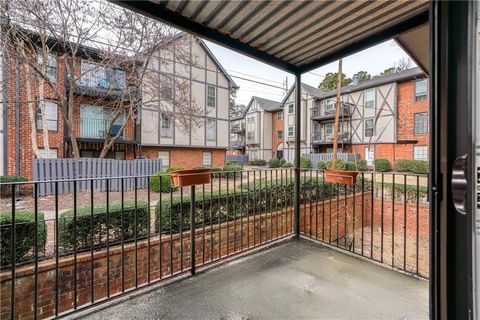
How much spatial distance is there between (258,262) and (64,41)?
7483mm

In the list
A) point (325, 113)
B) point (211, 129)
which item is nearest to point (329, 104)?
point (325, 113)

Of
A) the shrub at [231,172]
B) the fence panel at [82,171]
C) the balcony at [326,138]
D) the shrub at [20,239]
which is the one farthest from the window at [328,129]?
the shrub at [20,239]

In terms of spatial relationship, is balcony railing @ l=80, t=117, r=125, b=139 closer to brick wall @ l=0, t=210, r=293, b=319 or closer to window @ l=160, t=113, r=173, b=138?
window @ l=160, t=113, r=173, b=138

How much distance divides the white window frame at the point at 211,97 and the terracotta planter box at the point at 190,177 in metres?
12.3

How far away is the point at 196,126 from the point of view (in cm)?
1118

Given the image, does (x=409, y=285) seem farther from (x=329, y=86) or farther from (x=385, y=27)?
(x=329, y=86)

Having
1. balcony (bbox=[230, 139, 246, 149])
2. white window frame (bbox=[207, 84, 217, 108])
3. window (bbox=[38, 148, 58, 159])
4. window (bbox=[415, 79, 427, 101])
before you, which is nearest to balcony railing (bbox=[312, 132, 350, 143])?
window (bbox=[415, 79, 427, 101])

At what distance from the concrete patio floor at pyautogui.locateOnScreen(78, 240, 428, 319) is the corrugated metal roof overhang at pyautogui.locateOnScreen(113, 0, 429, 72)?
2.11 metres

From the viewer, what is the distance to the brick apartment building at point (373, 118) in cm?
1427

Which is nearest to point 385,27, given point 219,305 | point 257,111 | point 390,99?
point 219,305

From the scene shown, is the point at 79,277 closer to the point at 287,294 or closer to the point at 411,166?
the point at 287,294

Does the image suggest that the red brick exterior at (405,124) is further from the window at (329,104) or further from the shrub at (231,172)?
the shrub at (231,172)

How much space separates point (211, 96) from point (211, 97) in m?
0.06

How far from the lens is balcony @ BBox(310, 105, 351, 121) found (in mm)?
17922
